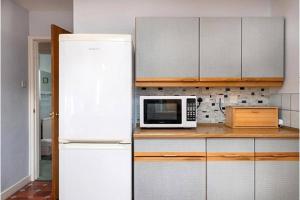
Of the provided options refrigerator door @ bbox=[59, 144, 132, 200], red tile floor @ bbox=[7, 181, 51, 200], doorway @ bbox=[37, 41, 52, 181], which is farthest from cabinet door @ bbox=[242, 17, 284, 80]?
doorway @ bbox=[37, 41, 52, 181]

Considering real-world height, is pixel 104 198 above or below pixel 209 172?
below

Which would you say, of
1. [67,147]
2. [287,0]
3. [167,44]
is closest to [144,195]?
[67,147]

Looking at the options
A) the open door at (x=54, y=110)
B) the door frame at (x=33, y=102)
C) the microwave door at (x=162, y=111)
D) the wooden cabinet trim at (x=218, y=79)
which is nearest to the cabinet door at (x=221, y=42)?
the wooden cabinet trim at (x=218, y=79)

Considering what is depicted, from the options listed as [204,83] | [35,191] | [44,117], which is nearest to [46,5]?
[204,83]

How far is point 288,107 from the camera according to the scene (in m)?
2.50

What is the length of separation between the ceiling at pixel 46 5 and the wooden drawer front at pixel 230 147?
2426 millimetres

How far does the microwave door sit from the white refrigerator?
0.93 feet

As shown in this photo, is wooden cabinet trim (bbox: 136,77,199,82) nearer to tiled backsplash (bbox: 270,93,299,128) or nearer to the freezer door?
the freezer door

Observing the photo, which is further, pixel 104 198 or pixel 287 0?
pixel 287 0

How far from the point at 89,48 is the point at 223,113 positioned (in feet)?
5.40

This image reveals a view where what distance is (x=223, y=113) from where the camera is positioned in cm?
286

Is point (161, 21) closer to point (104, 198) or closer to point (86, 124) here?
point (86, 124)

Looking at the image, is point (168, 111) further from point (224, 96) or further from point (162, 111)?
point (224, 96)

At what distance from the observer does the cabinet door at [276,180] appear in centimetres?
223
